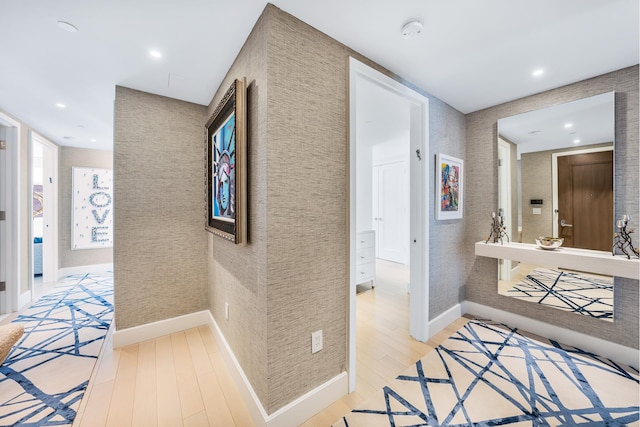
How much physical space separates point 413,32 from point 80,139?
490 cm

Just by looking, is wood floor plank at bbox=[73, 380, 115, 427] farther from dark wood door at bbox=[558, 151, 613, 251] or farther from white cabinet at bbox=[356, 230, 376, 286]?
dark wood door at bbox=[558, 151, 613, 251]

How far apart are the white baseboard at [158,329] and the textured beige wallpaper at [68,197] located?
10.8 feet

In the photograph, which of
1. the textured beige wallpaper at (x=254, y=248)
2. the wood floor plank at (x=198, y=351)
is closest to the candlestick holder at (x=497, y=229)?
the textured beige wallpaper at (x=254, y=248)

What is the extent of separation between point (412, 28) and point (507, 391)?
95.1 inches

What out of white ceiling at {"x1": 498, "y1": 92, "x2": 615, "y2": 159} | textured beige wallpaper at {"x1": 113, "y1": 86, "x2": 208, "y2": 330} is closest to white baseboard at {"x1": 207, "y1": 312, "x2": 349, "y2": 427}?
textured beige wallpaper at {"x1": 113, "y1": 86, "x2": 208, "y2": 330}

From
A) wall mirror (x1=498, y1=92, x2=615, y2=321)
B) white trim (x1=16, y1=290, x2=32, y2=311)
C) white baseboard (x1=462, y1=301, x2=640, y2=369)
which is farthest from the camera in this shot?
white trim (x1=16, y1=290, x2=32, y2=311)

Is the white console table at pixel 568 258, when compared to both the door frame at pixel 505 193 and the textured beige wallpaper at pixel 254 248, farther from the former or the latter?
the textured beige wallpaper at pixel 254 248

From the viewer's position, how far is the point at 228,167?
5.72 feet

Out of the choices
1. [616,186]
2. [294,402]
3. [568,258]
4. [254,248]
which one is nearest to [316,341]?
[294,402]

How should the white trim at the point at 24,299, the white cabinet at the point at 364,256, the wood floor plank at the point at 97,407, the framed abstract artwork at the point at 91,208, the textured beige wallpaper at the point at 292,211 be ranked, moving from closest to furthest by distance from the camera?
the textured beige wallpaper at the point at 292,211
the wood floor plank at the point at 97,407
the white trim at the point at 24,299
the white cabinet at the point at 364,256
the framed abstract artwork at the point at 91,208

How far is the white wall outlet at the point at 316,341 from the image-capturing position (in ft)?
4.77

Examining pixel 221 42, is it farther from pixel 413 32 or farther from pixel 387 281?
pixel 387 281

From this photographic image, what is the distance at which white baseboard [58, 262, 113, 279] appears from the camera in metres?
4.17

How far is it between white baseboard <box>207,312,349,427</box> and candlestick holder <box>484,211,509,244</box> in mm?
A: 2087
